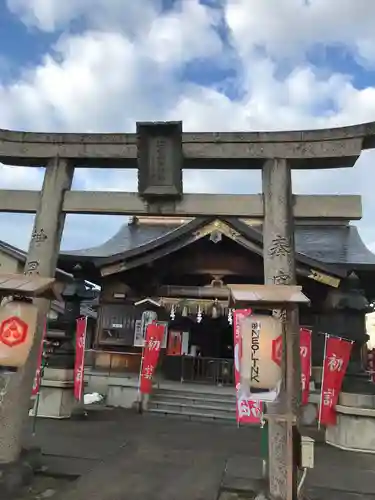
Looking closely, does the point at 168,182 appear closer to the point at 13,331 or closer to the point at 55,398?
the point at 13,331

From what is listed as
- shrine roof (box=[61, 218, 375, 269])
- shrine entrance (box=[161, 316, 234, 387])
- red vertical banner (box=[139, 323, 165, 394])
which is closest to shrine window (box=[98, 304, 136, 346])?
shrine entrance (box=[161, 316, 234, 387])

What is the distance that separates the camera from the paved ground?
5.62m

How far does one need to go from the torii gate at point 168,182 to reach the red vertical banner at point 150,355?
5917 mm

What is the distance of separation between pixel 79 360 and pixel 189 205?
19.3 feet

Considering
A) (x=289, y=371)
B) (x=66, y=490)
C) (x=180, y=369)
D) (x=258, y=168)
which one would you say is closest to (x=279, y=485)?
(x=289, y=371)

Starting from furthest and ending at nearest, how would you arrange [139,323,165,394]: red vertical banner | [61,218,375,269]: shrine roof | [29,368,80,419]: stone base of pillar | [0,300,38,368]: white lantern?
[61,218,375,269]: shrine roof < [139,323,165,394]: red vertical banner < [29,368,80,419]: stone base of pillar < [0,300,38,368]: white lantern

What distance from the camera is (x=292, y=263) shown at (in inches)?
230

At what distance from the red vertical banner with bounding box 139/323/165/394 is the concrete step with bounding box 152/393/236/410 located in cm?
57

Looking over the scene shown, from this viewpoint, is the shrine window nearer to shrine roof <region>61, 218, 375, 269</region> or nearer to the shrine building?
the shrine building

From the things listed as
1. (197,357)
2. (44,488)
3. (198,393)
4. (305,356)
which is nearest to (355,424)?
(305,356)

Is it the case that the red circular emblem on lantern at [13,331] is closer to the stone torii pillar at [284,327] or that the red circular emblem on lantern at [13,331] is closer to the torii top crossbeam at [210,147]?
the torii top crossbeam at [210,147]

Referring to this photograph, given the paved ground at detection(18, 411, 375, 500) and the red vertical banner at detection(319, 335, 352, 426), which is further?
the red vertical banner at detection(319, 335, 352, 426)

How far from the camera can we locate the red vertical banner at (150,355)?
1160 centimetres

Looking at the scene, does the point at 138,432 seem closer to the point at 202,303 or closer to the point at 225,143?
the point at 202,303
